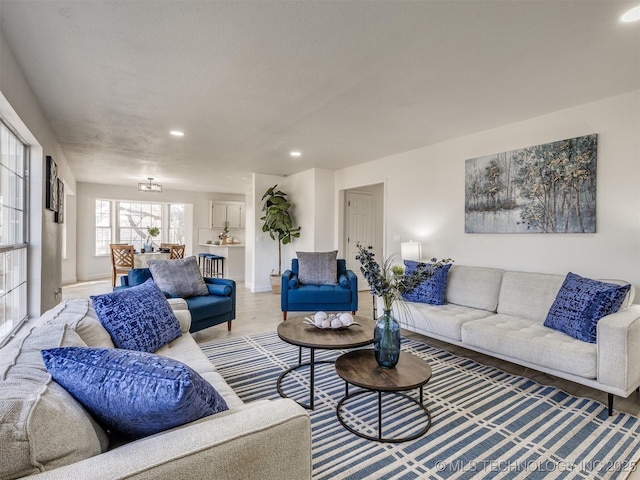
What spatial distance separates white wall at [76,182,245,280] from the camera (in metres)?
7.86

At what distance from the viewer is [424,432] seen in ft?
6.40

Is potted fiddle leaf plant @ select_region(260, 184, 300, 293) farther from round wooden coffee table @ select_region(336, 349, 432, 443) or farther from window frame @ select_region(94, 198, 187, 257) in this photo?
round wooden coffee table @ select_region(336, 349, 432, 443)

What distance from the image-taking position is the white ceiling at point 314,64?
5.95 ft

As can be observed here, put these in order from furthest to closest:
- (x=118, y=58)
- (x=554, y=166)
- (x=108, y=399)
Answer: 1. (x=554, y=166)
2. (x=118, y=58)
3. (x=108, y=399)

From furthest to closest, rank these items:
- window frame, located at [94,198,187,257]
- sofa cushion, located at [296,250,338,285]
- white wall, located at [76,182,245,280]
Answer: window frame, located at [94,198,187,257]
white wall, located at [76,182,245,280]
sofa cushion, located at [296,250,338,285]

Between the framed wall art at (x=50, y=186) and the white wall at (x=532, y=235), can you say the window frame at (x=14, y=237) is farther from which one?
the white wall at (x=532, y=235)

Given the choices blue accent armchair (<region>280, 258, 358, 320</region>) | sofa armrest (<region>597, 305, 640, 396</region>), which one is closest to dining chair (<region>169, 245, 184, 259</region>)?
blue accent armchair (<region>280, 258, 358, 320</region>)

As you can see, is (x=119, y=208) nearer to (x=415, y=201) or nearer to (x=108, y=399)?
(x=415, y=201)

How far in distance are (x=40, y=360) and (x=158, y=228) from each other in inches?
334

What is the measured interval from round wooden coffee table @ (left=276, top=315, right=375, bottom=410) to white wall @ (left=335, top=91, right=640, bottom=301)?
6.55 feet

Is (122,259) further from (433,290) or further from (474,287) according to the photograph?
(474,287)

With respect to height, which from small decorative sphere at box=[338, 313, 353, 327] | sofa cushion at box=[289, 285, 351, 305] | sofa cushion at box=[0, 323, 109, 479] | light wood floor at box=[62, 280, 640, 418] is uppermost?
sofa cushion at box=[0, 323, 109, 479]

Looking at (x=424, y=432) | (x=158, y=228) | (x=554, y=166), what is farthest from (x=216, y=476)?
(x=158, y=228)

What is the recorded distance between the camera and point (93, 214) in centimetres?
804
